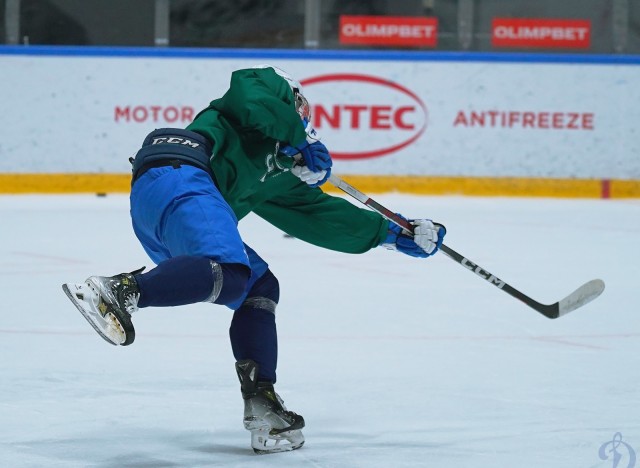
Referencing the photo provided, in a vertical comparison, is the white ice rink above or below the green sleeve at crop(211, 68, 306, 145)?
below

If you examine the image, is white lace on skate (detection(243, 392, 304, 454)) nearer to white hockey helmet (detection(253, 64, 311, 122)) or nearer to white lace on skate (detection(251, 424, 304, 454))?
white lace on skate (detection(251, 424, 304, 454))

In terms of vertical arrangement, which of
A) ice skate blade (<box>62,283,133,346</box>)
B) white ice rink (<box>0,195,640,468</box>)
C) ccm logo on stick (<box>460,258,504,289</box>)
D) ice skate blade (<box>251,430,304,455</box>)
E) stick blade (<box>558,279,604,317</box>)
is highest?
ice skate blade (<box>62,283,133,346</box>)

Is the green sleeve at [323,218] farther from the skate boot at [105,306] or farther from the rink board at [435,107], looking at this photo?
the rink board at [435,107]

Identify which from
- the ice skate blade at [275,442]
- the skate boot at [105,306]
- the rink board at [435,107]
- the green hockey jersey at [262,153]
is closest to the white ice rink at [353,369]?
the ice skate blade at [275,442]

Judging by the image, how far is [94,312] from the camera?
2199 millimetres

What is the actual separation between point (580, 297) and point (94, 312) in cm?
164

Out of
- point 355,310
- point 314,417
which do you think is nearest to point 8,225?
point 355,310

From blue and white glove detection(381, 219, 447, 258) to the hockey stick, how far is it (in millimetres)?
18

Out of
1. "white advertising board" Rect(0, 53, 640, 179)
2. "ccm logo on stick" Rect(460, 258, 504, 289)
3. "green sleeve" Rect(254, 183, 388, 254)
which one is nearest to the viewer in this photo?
"green sleeve" Rect(254, 183, 388, 254)

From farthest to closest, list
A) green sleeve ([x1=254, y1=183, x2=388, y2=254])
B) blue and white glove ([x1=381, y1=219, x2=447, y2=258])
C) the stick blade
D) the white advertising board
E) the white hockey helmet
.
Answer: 1. the white advertising board
2. the stick blade
3. blue and white glove ([x1=381, y1=219, x2=447, y2=258])
4. green sleeve ([x1=254, y1=183, x2=388, y2=254])
5. the white hockey helmet

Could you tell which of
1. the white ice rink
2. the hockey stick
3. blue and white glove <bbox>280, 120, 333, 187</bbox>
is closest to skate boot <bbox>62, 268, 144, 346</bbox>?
the white ice rink

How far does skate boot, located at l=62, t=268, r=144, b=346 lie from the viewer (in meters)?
2.20

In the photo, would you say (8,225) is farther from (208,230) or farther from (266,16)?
(208,230)

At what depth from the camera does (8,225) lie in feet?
22.6
